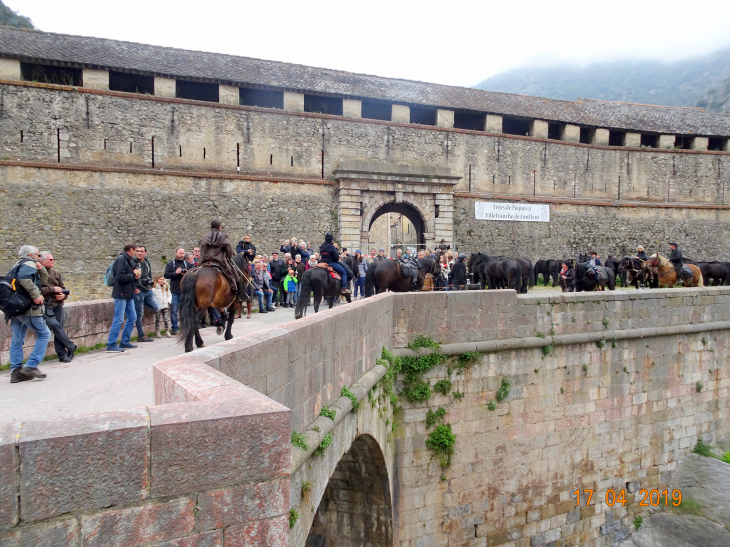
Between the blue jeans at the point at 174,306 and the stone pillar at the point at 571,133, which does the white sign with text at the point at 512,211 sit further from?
the blue jeans at the point at 174,306

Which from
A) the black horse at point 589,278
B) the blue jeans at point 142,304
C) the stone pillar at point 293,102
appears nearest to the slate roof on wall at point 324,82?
the stone pillar at point 293,102

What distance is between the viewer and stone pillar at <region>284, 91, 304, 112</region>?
20969 millimetres

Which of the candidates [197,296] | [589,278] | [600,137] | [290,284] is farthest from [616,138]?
[197,296]

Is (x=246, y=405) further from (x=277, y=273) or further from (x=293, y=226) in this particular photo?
(x=293, y=226)

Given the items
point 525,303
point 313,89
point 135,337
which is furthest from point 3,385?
point 313,89

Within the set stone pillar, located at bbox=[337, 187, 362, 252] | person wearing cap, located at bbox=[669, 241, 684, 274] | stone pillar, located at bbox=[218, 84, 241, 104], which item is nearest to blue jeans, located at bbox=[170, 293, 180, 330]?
stone pillar, located at bbox=[337, 187, 362, 252]

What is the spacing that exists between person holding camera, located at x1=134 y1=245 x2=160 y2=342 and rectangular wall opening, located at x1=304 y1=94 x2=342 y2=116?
1497 centimetres

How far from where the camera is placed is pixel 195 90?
21.1 meters

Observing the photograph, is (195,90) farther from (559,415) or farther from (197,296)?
(559,415)

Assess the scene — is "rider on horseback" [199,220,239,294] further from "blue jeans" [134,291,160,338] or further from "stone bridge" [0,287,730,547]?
"blue jeans" [134,291,160,338]

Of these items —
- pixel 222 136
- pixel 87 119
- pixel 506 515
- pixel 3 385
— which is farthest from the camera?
pixel 222 136

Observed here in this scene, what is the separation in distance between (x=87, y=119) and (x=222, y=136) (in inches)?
195

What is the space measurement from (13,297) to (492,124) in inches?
892

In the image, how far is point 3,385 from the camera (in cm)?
596
